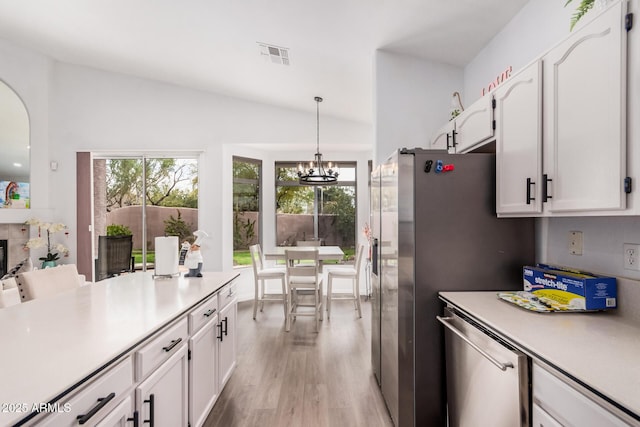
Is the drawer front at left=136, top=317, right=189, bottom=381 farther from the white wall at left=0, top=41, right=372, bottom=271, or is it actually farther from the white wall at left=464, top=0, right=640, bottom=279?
the white wall at left=0, top=41, right=372, bottom=271

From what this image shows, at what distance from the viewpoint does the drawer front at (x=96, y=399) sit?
0.90m

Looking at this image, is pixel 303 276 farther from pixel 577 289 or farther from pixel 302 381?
pixel 577 289

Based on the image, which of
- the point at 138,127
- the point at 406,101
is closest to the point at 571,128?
the point at 406,101

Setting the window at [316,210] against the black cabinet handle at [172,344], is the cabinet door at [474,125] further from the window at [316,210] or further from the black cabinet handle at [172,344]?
the window at [316,210]

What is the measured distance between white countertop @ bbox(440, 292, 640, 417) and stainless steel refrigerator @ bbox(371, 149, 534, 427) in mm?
260

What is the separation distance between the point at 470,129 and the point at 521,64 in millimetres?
548

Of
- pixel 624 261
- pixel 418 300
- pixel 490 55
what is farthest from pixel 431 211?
pixel 490 55

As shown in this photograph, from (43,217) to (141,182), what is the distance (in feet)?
4.64

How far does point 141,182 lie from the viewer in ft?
17.1

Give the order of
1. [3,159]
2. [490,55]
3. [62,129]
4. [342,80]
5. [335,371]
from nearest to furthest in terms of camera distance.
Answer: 1. [490,55]
2. [335,371]
3. [342,80]
4. [3,159]
5. [62,129]

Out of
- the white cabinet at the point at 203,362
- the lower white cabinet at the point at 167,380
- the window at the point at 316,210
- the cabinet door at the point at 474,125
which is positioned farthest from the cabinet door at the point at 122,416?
the window at the point at 316,210

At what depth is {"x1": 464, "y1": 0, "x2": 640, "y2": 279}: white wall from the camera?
1.13 m

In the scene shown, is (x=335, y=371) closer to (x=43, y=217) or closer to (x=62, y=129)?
(x=43, y=217)

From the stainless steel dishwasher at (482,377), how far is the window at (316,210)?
401 cm
